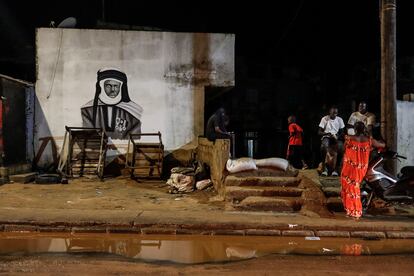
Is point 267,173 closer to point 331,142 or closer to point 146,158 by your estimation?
point 331,142

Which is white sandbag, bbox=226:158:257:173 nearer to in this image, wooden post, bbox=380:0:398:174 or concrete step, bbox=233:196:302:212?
concrete step, bbox=233:196:302:212

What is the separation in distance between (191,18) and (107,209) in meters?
11.6

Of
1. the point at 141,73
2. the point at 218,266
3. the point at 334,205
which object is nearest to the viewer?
the point at 218,266

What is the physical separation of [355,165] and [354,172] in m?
0.12

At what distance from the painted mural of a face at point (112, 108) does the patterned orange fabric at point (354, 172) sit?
7.23 metres

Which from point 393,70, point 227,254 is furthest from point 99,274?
point 393,70

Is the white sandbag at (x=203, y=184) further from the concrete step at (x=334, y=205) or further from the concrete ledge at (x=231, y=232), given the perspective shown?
the concrete ledge at (x=231, y=232)

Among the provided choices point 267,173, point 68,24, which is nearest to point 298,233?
point 267,173

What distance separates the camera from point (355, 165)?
773 centimetres

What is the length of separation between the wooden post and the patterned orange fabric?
1.35 metres

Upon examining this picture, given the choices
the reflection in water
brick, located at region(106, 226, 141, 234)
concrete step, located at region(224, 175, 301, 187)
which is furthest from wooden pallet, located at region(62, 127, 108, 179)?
the reflection in water

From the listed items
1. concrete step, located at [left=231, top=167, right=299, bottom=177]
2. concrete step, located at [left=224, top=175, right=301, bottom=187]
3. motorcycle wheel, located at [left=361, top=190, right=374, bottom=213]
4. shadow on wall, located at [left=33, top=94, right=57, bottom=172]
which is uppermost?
shadow on wall, located at [left=33, top=94, right=57, bottom=172]

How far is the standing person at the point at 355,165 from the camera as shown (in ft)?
25.3

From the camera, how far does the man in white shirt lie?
10.5 m
